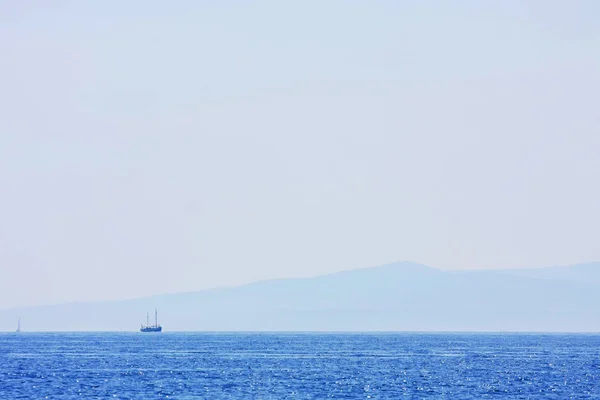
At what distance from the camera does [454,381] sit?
107 meters

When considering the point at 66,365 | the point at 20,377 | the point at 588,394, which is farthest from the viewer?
the point at 66,365

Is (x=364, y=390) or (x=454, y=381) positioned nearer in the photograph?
(x=364, y=390)

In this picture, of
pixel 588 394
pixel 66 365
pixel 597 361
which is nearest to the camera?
pixel 588 394

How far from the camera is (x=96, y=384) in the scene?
101875 millimetres

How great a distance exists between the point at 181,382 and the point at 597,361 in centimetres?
7486

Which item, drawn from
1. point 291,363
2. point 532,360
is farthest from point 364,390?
point 532,360

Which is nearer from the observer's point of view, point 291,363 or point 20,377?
point 20,377

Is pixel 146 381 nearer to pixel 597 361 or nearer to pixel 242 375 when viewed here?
pixel 242 375

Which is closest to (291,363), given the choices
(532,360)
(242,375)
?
(242,375)

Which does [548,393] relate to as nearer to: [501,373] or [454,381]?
[454,381]

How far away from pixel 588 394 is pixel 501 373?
94.8 ft

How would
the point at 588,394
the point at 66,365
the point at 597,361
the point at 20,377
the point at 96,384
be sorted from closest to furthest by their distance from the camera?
the point at 588,394 → the point at 96,384 → the point at 20,377 → the point at 66,365 → the point at 597,361

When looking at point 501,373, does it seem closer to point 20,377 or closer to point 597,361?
point 597,361

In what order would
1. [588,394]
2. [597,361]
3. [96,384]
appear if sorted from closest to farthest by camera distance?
[588,394] < [96,384] < [597,361]
